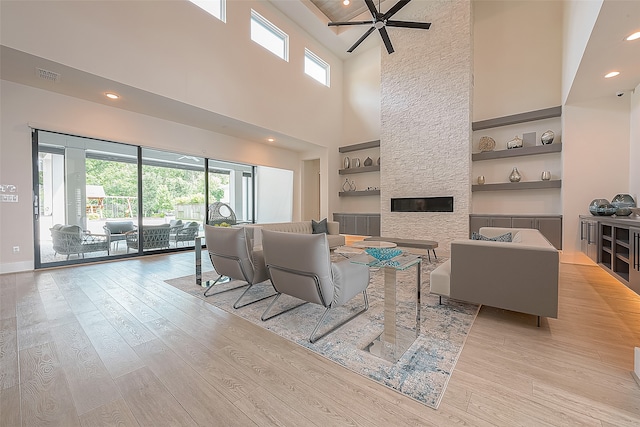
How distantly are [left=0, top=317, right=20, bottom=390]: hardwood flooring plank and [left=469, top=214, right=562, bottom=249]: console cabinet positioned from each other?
7367 mm

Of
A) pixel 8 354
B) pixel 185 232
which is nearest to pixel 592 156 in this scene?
pixel 8 354

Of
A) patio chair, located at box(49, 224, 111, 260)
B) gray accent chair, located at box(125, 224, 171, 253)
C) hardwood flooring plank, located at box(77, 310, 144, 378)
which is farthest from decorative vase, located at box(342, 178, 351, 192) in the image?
hardwood flooring plank, located at box(77, 310, 144, 378)

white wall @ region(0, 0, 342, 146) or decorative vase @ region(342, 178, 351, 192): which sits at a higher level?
white wall @ region(0, 0, 342, 146)

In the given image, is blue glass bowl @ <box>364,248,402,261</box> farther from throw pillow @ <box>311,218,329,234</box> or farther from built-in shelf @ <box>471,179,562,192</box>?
built-in shelf @ <box>471,179,562,192</box>

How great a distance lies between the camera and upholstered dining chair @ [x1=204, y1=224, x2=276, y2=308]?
9.08ft

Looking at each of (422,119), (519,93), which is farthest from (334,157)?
(519,93)

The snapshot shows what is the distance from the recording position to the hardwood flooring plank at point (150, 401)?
1.29 meters

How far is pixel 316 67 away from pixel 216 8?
3.54 metres

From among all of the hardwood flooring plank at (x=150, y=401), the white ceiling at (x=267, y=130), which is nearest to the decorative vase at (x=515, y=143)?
the white ceiling at (x=267, y=130)

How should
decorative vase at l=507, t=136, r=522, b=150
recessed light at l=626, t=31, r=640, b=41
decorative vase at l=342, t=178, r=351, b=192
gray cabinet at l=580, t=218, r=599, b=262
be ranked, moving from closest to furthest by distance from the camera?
recessed light at l=626, t=31, r=640, b=41
gray cabinet at l=580, t=218, r=599, b=262
decorative vase at l=507, t=136, r=522, b=150
decorative vase at l=342, t=178, r=351, b=192

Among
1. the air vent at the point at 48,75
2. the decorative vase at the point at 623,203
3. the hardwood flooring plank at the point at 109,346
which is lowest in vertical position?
the hardwood flooring plank at the point at 109,346

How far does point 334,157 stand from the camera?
8.75 meters

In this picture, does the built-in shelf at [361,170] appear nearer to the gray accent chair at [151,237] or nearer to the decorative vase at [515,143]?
the decorative vase at [515,143]

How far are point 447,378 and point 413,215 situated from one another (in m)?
5.67
